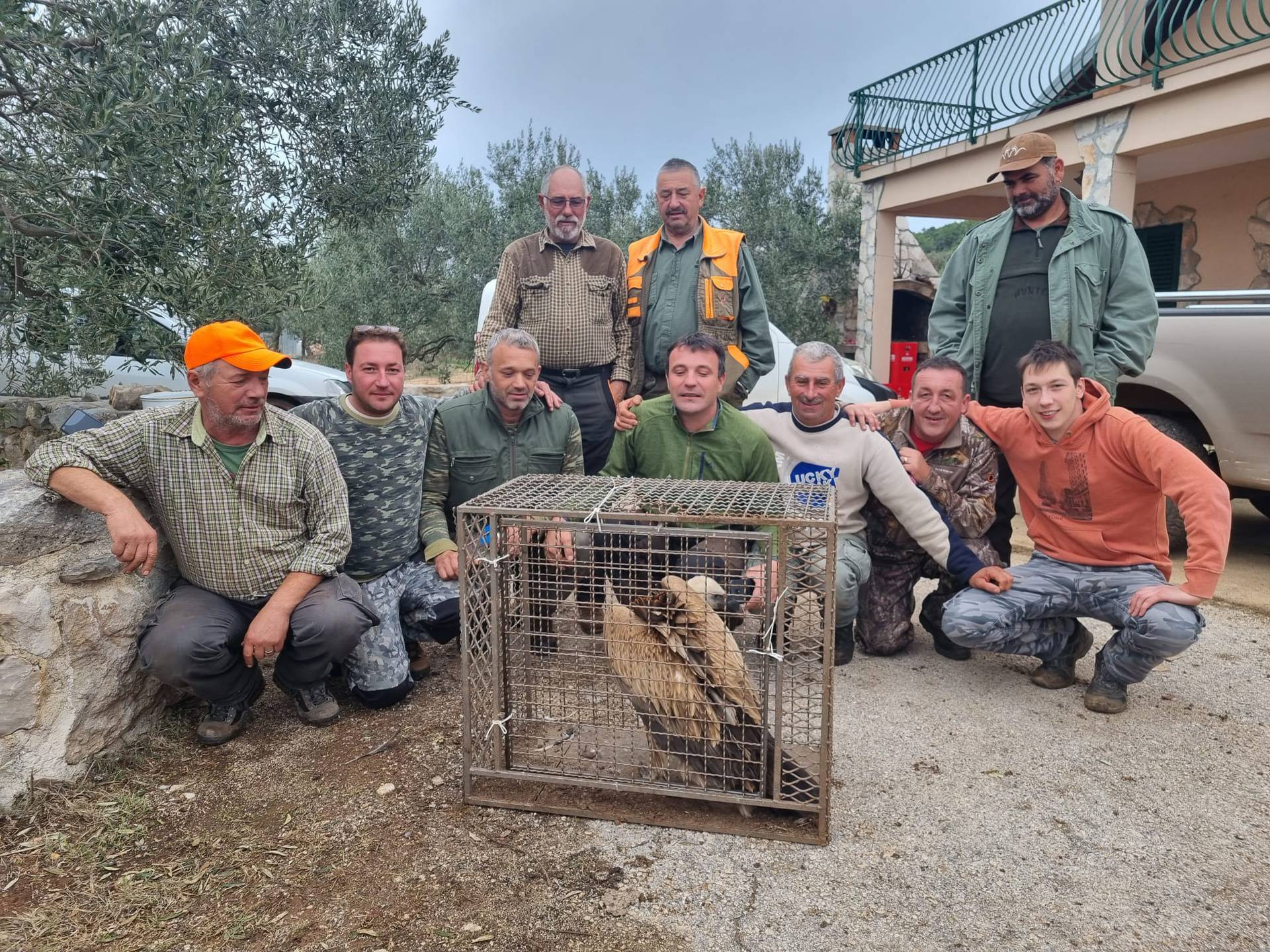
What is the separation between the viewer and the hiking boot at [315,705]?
9.90 ft

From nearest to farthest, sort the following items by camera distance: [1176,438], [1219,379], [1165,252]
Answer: [1219,379], [1176,438], [1165,252]

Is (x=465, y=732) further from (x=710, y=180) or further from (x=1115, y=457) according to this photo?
(x=710, y=180)

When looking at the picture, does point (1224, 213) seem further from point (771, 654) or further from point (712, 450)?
point (771, 654)

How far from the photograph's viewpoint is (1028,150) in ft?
11.6

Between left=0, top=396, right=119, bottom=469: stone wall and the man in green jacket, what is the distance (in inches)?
138

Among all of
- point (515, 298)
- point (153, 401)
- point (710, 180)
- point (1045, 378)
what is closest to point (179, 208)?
point (515, 298)

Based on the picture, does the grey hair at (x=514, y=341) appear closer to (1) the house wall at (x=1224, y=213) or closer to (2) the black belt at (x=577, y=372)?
(2) the black belt at (x=577, y=372)

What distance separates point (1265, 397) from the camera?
4.59 m

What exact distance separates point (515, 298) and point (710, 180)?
11693 mm


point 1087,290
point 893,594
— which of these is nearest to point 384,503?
point 893,594

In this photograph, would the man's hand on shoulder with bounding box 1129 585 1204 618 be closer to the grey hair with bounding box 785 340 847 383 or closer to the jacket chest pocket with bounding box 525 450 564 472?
the grey hair with bounding box 785 340 847 383

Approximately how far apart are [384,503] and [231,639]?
745 mm

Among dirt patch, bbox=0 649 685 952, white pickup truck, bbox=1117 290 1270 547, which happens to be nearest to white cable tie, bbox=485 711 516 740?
dirt patch, bbox=0 649 685 952

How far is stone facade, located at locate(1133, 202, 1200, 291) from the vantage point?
921cm
